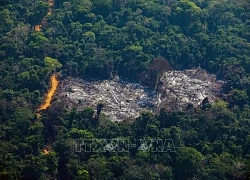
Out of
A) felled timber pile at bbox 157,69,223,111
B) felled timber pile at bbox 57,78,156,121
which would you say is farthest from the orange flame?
felled timber pile at bbox 157,69,223,111

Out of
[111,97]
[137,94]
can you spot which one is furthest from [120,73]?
[111,97]

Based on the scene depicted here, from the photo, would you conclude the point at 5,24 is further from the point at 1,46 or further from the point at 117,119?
the point at 117,119

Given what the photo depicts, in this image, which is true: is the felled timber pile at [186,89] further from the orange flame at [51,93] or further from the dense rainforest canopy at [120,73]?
the orange flame at [51,93]

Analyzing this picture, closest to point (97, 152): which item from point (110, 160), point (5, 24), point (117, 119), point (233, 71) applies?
point (110, 160)

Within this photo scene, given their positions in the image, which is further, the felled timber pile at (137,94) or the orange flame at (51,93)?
the orange flame at (51,93)

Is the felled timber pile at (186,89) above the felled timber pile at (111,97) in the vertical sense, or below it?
above

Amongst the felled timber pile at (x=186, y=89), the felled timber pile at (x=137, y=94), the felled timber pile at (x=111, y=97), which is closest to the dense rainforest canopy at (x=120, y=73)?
the felled timber pile at (x=186, y=89)

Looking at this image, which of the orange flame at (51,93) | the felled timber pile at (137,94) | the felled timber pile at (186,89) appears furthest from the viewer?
the felled timber pile at (186,89)

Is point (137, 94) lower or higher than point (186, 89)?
lower

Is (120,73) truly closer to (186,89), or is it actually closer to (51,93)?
(186,89)

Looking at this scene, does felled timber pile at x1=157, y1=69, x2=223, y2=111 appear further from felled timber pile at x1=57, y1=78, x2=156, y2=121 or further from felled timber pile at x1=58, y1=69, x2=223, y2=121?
felled timber pile at x1=57, y1=78, x2=156, y2=121
